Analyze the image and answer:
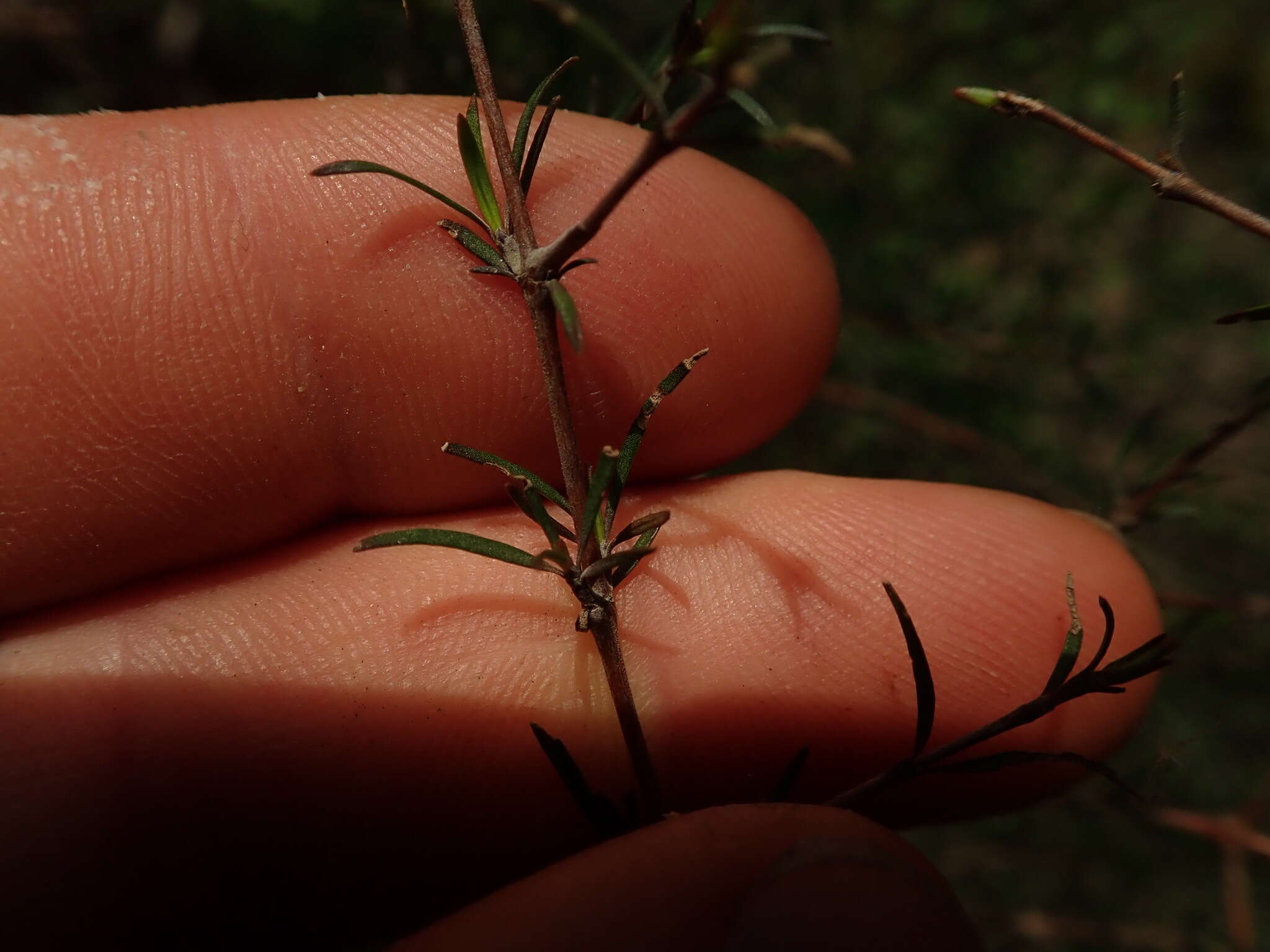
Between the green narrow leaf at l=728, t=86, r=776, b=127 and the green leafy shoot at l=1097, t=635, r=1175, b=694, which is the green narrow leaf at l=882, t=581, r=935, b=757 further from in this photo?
the green narrow leaf at l=728, t=86, r=776, b=127

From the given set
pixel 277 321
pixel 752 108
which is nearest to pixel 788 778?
pixel 752 108

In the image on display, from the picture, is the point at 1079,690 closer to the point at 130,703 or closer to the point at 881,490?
the point at 881,490

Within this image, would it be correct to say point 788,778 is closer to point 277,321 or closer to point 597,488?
point 597,488

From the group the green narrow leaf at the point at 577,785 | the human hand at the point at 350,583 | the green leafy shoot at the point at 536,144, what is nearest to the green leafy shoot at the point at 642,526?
the green narrow leaf at the point at 577,785

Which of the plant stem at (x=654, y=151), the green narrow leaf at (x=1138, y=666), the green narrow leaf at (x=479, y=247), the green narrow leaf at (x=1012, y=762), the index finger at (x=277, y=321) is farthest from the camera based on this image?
the index finger at (x=277, y=321)

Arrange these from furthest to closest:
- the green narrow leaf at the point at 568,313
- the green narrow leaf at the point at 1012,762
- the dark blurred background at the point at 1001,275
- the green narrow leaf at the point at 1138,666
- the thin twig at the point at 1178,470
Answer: the dark blurred background at the point at 1001,275 → the thin twig at the point at 1178,470 → the green narrow leaf at the point at 1012,762 → the green narrow leaf at the point at 1138,666 → the green narrow leaf at the point at 568,313

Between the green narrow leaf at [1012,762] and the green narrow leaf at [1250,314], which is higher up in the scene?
the green narrow leaf at [1250,314]

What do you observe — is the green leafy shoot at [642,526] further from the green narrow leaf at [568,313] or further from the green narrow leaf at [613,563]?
the green narrow leaf at [568,313]
